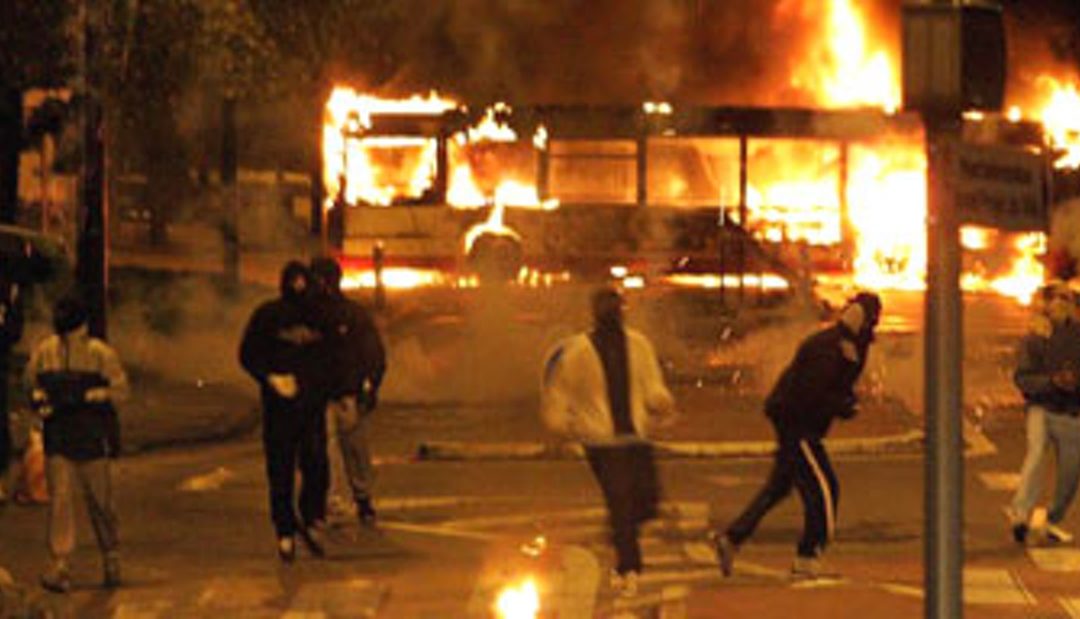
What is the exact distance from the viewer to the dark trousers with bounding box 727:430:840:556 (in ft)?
40.0

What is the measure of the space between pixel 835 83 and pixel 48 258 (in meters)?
30.6

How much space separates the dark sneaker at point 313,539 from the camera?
1337 cm

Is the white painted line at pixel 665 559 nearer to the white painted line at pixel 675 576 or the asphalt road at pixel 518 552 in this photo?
the asphalt road at pixel 518 552

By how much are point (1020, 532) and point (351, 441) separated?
4107 mm

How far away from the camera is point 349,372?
13820 millimetres

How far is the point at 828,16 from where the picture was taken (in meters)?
47.2

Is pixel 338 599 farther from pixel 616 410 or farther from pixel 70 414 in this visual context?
pixel 616 410

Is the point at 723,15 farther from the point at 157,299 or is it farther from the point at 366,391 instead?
the point at 366,391

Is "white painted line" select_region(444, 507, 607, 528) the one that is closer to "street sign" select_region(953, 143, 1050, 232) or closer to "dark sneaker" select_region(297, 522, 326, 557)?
"dark sneaker" select_region(297, 522, 326, 557)

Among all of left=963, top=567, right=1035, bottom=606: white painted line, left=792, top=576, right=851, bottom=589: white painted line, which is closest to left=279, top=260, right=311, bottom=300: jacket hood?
left=792, top=576, right=851, bottom=589: white painted line

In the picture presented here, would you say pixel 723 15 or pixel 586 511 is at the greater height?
pixel 723 15

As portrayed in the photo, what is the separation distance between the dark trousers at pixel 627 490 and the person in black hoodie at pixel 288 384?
2218 mm

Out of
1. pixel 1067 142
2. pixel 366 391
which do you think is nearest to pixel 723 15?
pixel 1067 142

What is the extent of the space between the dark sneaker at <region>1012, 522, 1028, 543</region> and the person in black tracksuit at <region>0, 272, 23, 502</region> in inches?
266
